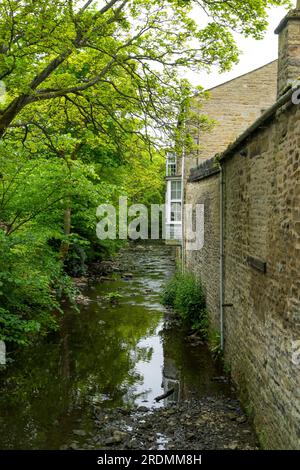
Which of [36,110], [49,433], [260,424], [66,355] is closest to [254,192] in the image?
[260,424]

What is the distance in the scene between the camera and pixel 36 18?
750cm

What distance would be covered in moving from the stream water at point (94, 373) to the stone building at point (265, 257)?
1.33 meters

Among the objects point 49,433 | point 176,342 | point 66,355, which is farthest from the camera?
point 176,342

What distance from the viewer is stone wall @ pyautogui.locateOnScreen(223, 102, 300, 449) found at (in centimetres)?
584

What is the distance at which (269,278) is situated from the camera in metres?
7.10

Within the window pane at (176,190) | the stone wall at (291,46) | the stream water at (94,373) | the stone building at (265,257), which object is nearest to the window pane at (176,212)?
the window pane at (176,190)

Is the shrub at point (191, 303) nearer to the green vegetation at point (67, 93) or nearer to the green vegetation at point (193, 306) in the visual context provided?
the green vegetation at point (193, 306)

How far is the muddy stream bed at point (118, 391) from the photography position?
7727mm

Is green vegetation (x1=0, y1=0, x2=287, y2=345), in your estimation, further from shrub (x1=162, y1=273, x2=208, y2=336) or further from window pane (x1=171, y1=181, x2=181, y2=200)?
window pane (x1=171, y1=181, x2=181, y2=200)

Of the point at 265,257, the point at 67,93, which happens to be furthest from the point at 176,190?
the point at 265,257

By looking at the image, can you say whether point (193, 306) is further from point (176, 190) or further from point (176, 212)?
point (176, 190)
